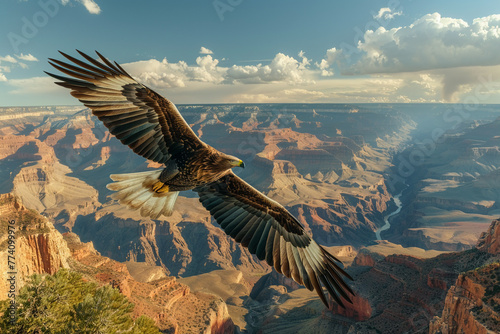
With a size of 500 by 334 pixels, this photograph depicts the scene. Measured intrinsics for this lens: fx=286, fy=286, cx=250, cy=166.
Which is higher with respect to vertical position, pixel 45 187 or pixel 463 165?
pixel 45 187

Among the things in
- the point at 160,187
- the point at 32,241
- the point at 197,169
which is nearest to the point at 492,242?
the point at 197,169

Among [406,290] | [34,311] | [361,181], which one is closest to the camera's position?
[34,311]

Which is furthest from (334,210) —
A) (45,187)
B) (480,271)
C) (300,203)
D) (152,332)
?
(45,187)

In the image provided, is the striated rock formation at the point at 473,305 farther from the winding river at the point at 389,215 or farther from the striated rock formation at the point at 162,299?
the winding river at the point at 389,215

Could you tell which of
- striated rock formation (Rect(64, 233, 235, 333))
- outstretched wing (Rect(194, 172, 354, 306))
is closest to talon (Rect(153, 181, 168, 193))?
outstretched wing (Rect(194, 172, 354, 306))

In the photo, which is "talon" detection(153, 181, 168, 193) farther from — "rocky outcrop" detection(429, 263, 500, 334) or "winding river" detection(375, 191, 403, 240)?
"winding river" detection(375, 191, 403, 240)

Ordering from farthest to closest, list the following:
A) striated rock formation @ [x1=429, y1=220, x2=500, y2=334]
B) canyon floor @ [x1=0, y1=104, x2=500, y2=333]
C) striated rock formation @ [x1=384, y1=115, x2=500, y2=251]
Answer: striated rock formation @ [x1=384, y1=115, x2=500, y2=251]
canyon floor @ [x1=0, y1=104, x2=500, y2=333]
striated rock formation @ [x1=429, y1=220, x2=500, y2=334]

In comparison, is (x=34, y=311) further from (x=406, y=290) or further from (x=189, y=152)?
(x=406, y=290)
